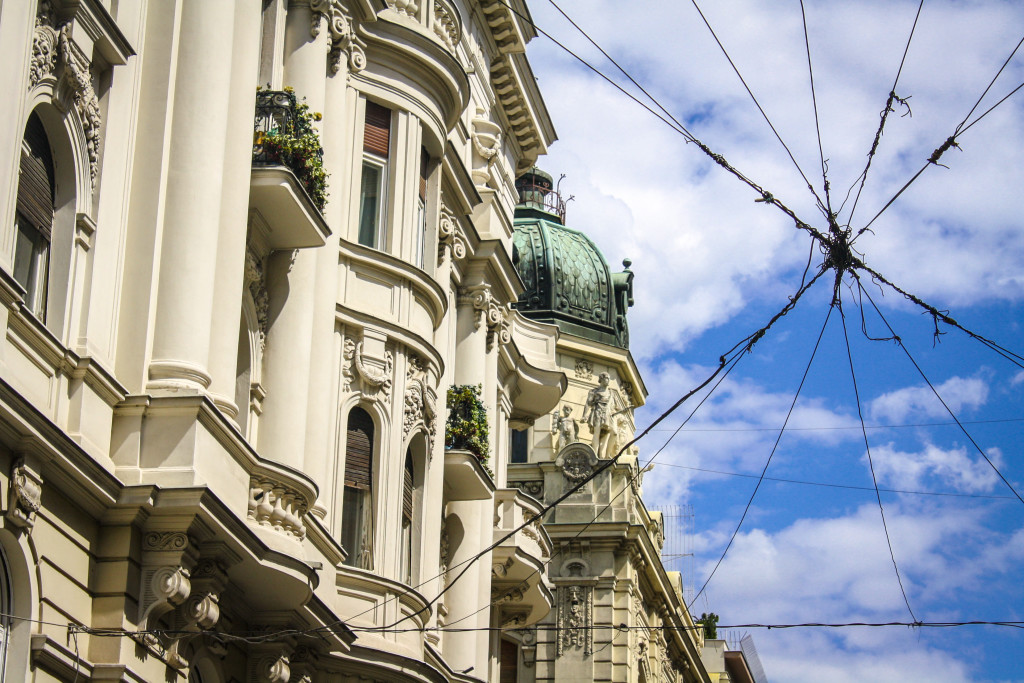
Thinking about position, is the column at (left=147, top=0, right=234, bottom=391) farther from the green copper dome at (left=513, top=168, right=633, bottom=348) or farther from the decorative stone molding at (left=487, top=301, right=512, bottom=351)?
the green copper dome at (left=513, top=168, right=633, bottom=348)

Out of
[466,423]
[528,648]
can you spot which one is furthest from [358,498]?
[528,648]

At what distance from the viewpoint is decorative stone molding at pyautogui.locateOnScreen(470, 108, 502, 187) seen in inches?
1240

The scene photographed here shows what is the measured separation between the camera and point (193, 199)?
16.6 metres

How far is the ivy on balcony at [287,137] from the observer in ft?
64.6

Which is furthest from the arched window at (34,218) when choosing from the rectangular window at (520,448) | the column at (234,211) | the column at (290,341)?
the rectangular window at (520,448)

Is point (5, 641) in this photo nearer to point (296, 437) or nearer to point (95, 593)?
point (95, 593)

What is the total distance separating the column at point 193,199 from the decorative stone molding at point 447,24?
10724 mm

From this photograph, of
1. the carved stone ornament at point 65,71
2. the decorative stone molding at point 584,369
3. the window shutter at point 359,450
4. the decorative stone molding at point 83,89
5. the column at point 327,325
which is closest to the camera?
the carved stone ornament at point 65,71

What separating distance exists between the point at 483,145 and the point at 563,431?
2467 cm

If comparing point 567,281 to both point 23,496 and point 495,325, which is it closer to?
point 495,325

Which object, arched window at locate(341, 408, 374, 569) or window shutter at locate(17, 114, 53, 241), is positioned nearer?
window shutter at locate(17, 114, 53, 241)

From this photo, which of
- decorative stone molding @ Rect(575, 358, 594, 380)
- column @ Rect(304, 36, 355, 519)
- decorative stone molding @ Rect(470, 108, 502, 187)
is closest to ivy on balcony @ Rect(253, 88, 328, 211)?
column @ Rect(304, 36, 355, 519)

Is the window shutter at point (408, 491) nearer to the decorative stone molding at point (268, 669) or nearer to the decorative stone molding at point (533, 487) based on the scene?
the decorative stone molding at point (268, 669)

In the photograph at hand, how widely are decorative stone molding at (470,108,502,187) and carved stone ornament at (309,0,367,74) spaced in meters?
7.51
